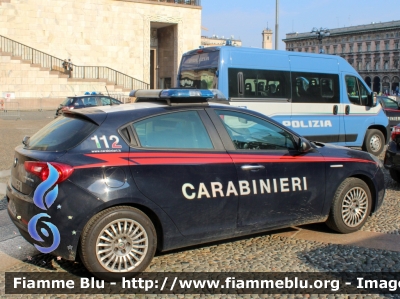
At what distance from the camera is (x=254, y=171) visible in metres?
4.79

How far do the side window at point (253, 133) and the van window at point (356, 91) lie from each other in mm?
7437

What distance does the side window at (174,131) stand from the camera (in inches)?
175

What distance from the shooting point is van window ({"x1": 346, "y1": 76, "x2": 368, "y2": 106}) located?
1195cm

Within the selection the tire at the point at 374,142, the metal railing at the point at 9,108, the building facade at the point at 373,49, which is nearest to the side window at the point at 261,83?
the tire at the point at 374,142

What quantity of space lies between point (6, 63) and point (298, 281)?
28.4 meters

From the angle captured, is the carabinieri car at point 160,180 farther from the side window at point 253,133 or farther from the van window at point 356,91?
the van window at point 356,91

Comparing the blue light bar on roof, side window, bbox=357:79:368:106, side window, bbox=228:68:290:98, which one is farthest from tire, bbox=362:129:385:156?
the blue light bar on roof

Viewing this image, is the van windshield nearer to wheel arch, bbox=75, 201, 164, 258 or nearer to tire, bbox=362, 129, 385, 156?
tire, bbox=362, 129, 385, 156

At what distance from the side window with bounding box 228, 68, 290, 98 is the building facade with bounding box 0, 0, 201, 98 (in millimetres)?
22630

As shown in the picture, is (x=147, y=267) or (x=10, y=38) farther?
(x=10, y=38)

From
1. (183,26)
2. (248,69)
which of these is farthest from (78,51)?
(248,69)

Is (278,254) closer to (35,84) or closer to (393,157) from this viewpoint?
(393,157)

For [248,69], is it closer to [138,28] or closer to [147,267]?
[147,267]

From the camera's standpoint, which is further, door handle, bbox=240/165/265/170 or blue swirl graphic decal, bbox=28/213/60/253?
door handle, bbox=240/165/265/170
